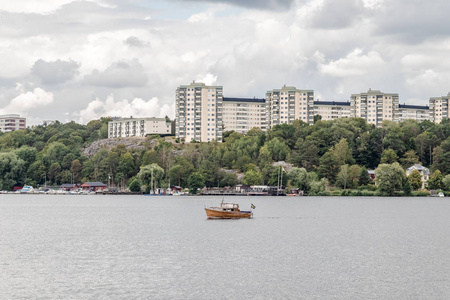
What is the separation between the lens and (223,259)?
50156 mm

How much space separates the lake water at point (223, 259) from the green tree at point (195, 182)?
290ft

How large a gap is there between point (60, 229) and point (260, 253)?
100 ft

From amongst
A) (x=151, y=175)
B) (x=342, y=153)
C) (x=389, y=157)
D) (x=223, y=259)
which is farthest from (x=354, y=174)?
(x=223, y=259)

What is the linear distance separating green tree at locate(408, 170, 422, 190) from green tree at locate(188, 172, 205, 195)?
55.1 metres

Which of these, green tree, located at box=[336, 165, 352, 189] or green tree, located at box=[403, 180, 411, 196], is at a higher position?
green tree, located at box=[336, 165, 352, 189]

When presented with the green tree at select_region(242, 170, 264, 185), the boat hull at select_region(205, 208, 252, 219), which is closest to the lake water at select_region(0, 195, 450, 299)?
the boat hull at select_region(205, 208, 252, 219)

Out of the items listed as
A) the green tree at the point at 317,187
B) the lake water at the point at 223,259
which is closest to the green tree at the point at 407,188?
the green tree at the point at 317,187

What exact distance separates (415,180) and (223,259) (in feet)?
399

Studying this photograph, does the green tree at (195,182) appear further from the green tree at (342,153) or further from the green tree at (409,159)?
the green tree at (409,159)

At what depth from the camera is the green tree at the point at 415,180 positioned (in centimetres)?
16054

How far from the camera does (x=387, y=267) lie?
47.6 metres

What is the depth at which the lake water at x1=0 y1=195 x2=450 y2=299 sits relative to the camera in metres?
38.8

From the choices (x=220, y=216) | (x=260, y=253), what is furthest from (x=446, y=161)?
(x=260, y=253)

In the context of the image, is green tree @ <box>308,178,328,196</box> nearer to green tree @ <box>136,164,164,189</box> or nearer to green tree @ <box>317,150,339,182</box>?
green tree @ <box>317,150,339,182</box>
